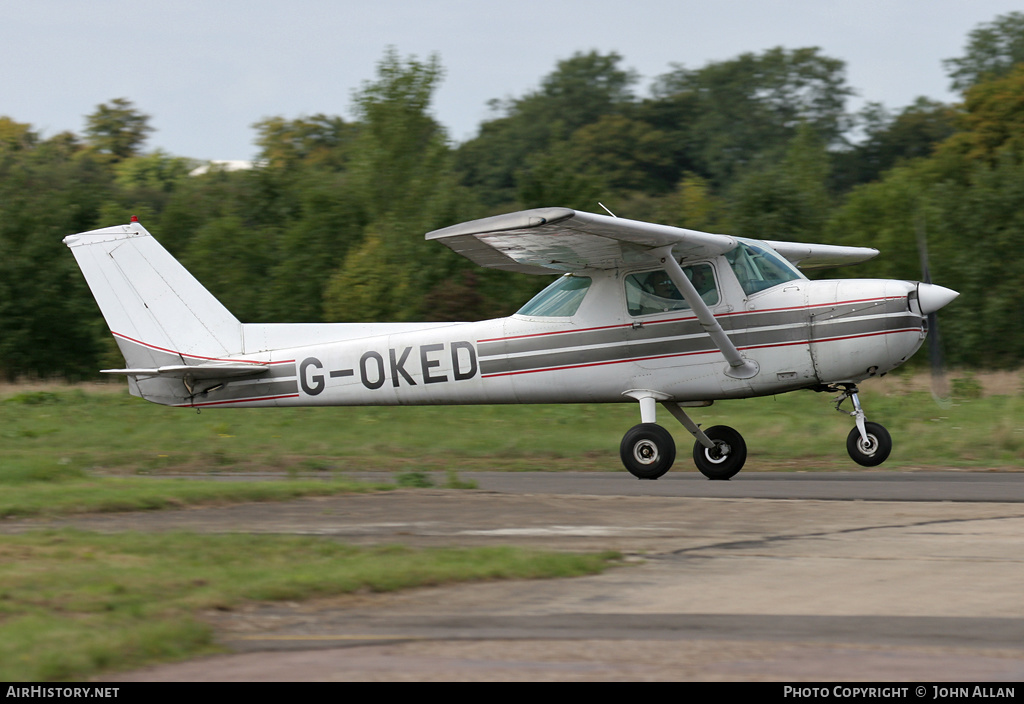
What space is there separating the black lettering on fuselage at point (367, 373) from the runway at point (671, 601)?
3580mm

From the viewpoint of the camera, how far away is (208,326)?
49.1 ft

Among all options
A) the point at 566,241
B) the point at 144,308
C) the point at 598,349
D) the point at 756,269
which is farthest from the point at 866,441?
the point at 144,308

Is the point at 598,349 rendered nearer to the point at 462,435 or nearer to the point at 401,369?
the point at 401,369

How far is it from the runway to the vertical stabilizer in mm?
4923

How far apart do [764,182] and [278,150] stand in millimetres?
42195

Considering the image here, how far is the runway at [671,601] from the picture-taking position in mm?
4727

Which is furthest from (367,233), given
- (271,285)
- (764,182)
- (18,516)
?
(18,516)

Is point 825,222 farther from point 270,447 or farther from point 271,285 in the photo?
point 270,447

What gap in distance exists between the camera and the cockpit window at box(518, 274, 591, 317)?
13.6 metres

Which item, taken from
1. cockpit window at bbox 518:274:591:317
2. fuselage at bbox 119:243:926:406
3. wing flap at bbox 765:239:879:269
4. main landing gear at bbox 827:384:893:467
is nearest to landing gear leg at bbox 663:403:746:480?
fuselage at bbox 119:243:926:406

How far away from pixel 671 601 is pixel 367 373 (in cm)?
874

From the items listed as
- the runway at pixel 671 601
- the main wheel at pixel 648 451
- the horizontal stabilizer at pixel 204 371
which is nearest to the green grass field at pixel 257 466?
the runway at pixel 671 601

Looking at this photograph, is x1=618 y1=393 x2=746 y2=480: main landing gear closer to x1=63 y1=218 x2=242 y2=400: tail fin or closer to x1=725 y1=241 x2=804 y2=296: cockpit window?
x1=725 y1=241 x2=804 y2=296: cockpit window

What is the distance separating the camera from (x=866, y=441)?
43.3 feet
